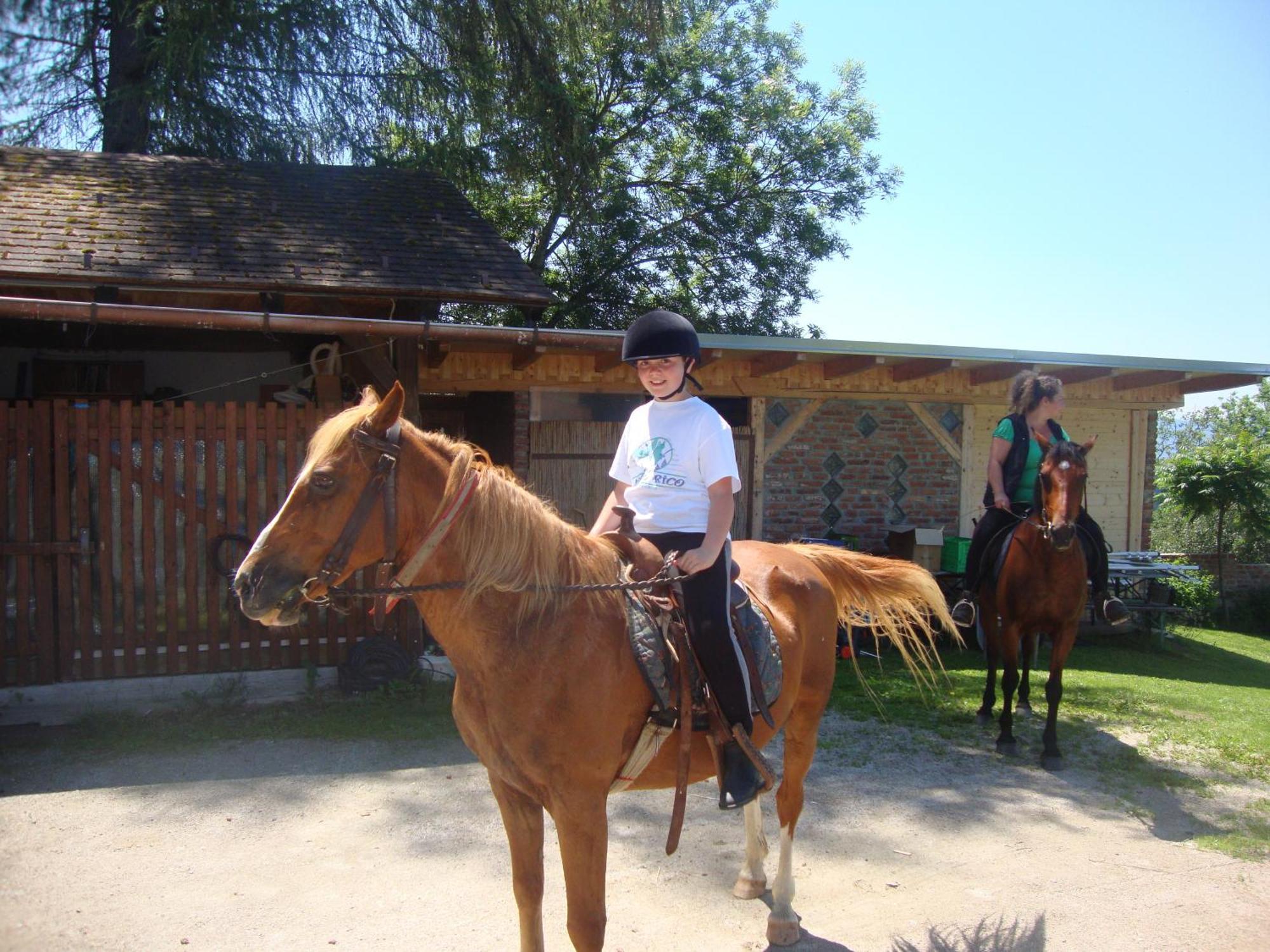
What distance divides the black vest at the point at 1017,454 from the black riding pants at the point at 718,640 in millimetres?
4566

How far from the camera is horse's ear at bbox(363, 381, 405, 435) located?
2.65m

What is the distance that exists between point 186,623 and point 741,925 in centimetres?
521

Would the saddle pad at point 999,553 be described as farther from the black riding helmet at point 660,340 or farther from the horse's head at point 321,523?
the horse's head at point 321,523

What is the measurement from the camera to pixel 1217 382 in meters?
12.0

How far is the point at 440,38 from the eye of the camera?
1405cm

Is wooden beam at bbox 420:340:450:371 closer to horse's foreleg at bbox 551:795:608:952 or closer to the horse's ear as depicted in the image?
the horse's ear

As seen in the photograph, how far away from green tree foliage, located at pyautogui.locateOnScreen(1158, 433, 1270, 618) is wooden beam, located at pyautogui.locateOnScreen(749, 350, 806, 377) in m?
9.03

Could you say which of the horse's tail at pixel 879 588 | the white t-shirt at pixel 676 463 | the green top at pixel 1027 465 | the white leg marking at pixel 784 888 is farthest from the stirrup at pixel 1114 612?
the white t-shirt at pixel 676 463

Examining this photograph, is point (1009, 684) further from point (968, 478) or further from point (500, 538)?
point (968, 478)

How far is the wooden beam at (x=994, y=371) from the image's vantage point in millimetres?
10820

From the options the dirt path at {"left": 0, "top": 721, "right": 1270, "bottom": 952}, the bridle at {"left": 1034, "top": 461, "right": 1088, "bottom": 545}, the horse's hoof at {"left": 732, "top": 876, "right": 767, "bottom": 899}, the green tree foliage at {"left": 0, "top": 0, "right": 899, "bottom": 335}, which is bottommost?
the dirt path at {"left": 0, "top": 721, "right": 1270, "bottom": 952}

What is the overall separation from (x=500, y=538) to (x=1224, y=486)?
15.9 metres

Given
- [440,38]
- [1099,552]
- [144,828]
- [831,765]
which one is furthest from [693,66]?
[144,828]

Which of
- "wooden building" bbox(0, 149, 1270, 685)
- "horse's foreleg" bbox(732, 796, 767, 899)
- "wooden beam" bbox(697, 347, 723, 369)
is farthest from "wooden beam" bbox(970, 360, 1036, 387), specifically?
"horse's foreleg" bbox(732, 796, 767, 899)
